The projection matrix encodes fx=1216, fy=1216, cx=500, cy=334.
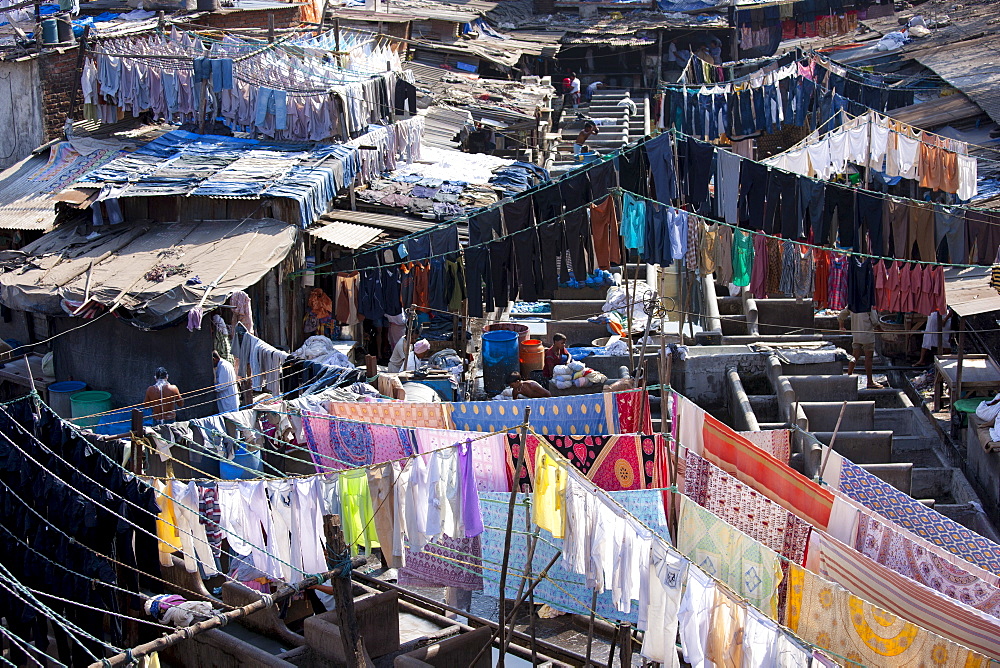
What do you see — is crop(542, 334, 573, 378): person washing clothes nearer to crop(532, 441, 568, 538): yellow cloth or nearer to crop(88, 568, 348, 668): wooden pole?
crop(88, 568, 348, 668): wooden pole

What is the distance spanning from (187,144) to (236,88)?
3.77 feet

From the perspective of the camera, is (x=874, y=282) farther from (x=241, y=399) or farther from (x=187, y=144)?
(x=187, y=144)

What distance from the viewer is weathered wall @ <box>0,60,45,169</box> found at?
19906mm

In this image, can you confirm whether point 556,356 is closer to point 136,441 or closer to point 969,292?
point 969,292

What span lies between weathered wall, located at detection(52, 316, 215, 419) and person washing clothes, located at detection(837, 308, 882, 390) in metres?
8.94

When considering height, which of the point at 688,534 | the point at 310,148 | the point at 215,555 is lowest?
the point at 215,555

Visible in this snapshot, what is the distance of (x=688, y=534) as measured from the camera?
30.0 feet


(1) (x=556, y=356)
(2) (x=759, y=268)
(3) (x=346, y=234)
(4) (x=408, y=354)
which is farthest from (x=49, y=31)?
(2) (x=759, y=268)

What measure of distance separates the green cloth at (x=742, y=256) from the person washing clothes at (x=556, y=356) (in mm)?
2464

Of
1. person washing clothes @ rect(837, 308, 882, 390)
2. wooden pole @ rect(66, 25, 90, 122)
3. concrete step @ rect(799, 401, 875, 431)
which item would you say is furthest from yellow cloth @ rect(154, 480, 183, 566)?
wooden pole @ rect(66, 25, 90, 122)

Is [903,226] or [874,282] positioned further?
[903,226]

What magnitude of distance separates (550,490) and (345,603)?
6.08 ft

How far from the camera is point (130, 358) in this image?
1536 cm

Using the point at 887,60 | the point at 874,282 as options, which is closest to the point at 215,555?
the point at 874,282
